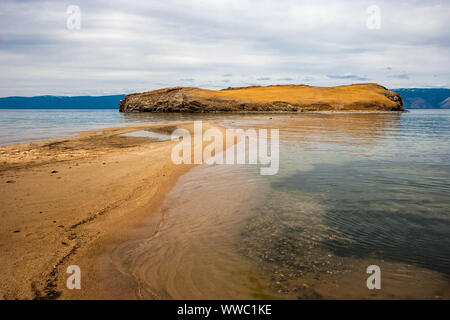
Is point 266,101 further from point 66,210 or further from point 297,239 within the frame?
point 297,239

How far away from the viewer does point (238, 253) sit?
134 inches

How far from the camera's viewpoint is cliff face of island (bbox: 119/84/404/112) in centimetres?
5588

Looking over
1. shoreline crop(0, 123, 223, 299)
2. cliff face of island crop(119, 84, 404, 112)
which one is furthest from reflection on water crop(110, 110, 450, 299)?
cliff face of island crop(119, 84, 404, 112)

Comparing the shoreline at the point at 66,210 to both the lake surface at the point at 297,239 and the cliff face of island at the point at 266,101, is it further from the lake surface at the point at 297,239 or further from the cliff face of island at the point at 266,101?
the cliff face of island at the point at 266,101

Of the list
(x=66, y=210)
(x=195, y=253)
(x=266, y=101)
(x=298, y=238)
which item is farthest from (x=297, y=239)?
(x=266, y=101)

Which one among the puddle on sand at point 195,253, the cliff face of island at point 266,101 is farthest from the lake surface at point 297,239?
the cliff face of island at point 266,101

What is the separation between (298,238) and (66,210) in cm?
385

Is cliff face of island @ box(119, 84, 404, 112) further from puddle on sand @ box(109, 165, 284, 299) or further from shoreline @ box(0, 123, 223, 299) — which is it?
puddle on sand @ box(109, 165, 284, 299)

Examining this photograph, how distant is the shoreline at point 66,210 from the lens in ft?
9.40

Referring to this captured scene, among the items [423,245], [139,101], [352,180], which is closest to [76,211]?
[423,245]

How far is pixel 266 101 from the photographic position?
56.7 metres

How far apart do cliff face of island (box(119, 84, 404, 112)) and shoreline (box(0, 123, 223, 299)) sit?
49.1m
